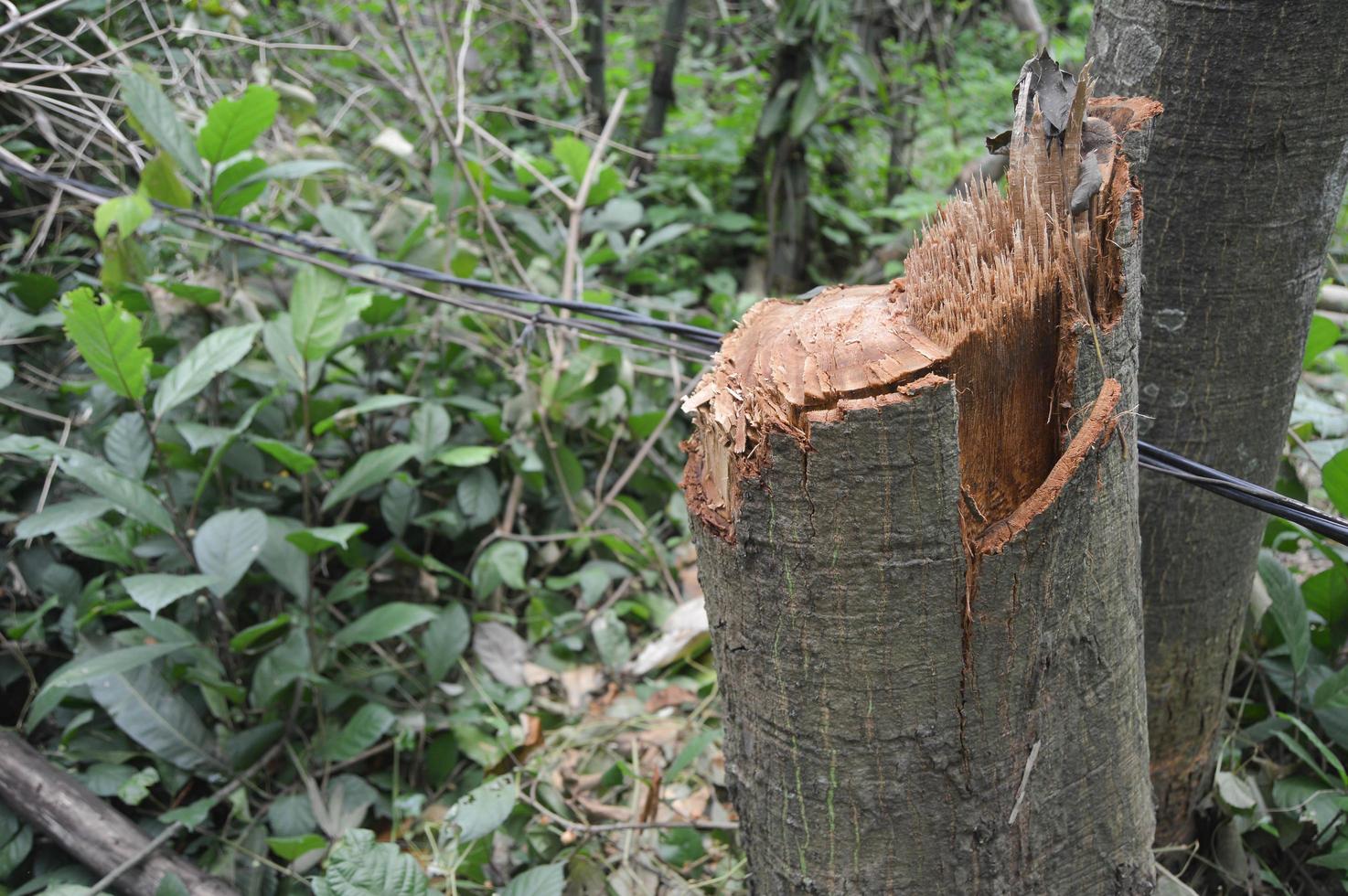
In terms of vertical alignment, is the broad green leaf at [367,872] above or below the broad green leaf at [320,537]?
below

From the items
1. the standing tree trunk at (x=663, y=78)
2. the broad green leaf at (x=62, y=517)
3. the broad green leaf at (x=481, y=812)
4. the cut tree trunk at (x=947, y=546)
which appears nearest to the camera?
the cut tree trunk at (x=947, y=546)

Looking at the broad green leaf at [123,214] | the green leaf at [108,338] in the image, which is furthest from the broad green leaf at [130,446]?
the broad green leaf at [123,214]

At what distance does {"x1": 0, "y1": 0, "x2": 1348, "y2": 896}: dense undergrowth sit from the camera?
6.47 ft

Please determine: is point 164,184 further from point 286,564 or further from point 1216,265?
point 1216,265

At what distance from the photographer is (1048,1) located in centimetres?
952

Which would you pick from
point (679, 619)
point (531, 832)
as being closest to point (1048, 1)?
point (679, 619)

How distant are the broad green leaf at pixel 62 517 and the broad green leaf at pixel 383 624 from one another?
1.96 ft

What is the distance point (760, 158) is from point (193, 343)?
3.17 m

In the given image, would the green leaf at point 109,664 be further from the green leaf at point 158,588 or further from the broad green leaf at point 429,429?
the broad green leaf at point 429,429

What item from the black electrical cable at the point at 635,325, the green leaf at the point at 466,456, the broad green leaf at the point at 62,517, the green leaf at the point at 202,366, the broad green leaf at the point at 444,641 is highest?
the black electrical cable at the point at 635,325

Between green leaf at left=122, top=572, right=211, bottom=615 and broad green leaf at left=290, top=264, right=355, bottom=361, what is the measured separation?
2.15ft

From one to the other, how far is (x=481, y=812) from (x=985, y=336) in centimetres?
134

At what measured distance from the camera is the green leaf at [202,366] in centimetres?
217

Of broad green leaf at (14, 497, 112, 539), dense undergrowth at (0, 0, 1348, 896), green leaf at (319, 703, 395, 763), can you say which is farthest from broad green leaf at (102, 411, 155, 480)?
green leaf at (319, 703, 395, 763)
